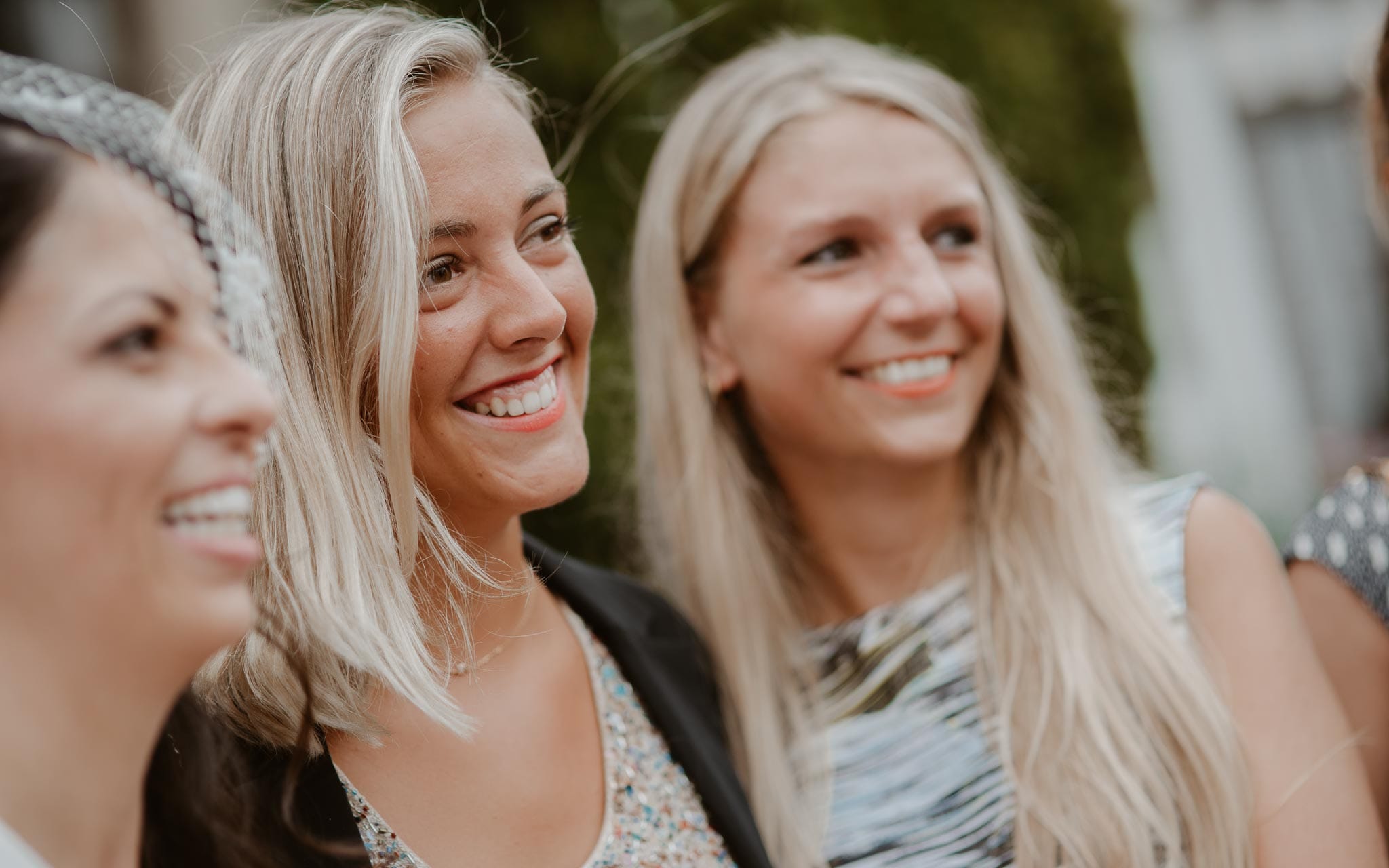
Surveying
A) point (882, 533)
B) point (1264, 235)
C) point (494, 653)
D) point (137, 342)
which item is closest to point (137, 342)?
point (137, 342)

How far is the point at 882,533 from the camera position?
2.82 metres

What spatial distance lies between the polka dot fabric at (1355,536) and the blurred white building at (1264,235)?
6988mm

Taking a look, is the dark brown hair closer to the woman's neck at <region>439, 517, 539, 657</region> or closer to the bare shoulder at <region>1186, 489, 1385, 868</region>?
the woman's neck at <region>439, 517, 539, 657</region>

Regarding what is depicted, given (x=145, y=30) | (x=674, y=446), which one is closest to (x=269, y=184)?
(x=674, y=446)

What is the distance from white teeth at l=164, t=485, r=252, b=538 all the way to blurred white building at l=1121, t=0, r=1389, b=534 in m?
8.78

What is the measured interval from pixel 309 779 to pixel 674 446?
129 cm

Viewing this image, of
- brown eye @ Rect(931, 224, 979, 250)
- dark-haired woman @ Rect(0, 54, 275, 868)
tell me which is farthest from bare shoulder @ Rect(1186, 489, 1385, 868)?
dark-haired woman @ Rect(0, 54, 275, 868)

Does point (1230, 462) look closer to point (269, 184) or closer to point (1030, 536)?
point (1030, 536)

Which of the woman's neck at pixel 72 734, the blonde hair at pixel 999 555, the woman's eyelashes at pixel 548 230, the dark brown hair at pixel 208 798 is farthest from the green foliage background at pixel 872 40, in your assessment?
the woman's neck at pixel 72 734

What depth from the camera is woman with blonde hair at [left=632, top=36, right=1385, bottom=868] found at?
2348mm

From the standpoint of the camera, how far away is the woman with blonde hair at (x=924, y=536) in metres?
2.35

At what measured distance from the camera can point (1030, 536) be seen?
2.75 meters

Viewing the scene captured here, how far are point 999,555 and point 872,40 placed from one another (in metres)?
2.90

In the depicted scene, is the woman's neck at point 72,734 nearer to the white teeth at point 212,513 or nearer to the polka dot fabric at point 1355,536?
the white teeth at point 212,513
